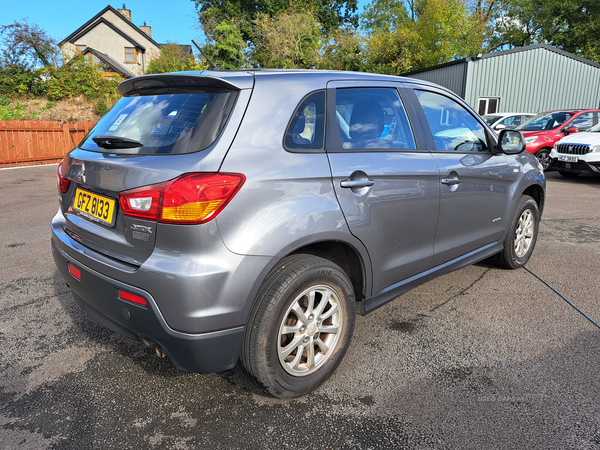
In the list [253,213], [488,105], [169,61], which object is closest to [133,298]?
[253,213]

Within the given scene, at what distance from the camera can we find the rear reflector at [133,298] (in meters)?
2.01

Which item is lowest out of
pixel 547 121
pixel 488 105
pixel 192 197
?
pixel 192 197

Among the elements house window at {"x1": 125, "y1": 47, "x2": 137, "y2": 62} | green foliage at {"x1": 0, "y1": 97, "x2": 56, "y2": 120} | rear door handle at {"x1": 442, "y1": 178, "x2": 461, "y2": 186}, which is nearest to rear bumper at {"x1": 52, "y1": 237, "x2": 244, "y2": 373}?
rear door handle at {"x1": 442, "y1": 178, "x2": 461, "y2": 186}

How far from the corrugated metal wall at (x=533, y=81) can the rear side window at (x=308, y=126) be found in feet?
72.3

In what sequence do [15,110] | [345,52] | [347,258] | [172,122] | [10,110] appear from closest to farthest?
[172,122] → [347,258] → [10,110] → [15,110] → [345,52]

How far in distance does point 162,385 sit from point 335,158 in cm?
161

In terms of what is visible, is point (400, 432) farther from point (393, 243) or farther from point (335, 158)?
point (335, 158)

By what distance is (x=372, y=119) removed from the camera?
9.05ft

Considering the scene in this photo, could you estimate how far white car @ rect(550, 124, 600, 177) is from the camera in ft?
33.5

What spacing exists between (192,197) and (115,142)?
27.8 inches

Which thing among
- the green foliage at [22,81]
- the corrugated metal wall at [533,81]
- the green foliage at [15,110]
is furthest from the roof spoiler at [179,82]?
the green foliage at [22,81]

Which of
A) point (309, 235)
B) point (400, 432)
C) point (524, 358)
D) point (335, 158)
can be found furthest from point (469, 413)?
point (335, 158)

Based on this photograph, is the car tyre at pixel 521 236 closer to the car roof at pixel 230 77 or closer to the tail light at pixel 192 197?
the car roof at pixel 230 77

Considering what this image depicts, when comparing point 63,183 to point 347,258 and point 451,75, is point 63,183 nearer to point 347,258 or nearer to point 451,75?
point 347,258
